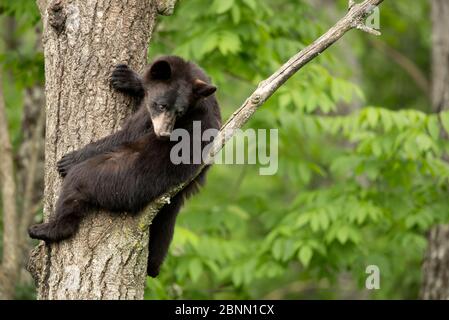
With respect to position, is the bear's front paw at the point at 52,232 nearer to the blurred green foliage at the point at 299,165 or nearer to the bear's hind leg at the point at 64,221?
the bear's hind leg at the point at 64,221

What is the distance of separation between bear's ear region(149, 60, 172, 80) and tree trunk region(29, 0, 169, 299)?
0.52ft

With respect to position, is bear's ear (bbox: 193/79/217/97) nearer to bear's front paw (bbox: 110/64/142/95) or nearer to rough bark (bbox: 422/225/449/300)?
bear's front paw (bbox: 110/64/142/95)

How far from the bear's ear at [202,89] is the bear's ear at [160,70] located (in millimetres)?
245

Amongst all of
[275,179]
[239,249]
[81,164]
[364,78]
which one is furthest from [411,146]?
[364,78]

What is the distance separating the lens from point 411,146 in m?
8.59

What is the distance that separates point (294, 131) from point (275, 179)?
266 inches

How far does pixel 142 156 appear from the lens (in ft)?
18.5

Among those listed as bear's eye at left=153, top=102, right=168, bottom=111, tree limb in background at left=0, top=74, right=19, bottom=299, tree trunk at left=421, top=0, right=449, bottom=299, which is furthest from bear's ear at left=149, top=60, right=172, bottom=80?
tree trunk at left=421, top=0, right=449, bottom=299

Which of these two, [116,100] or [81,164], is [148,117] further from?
[81,164]

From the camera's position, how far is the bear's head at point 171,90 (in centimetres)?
580

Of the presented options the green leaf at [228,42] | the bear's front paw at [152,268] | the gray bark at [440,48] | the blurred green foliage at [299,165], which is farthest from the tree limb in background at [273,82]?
the gray bark at [440,48]

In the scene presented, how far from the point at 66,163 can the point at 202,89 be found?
4.13ft
